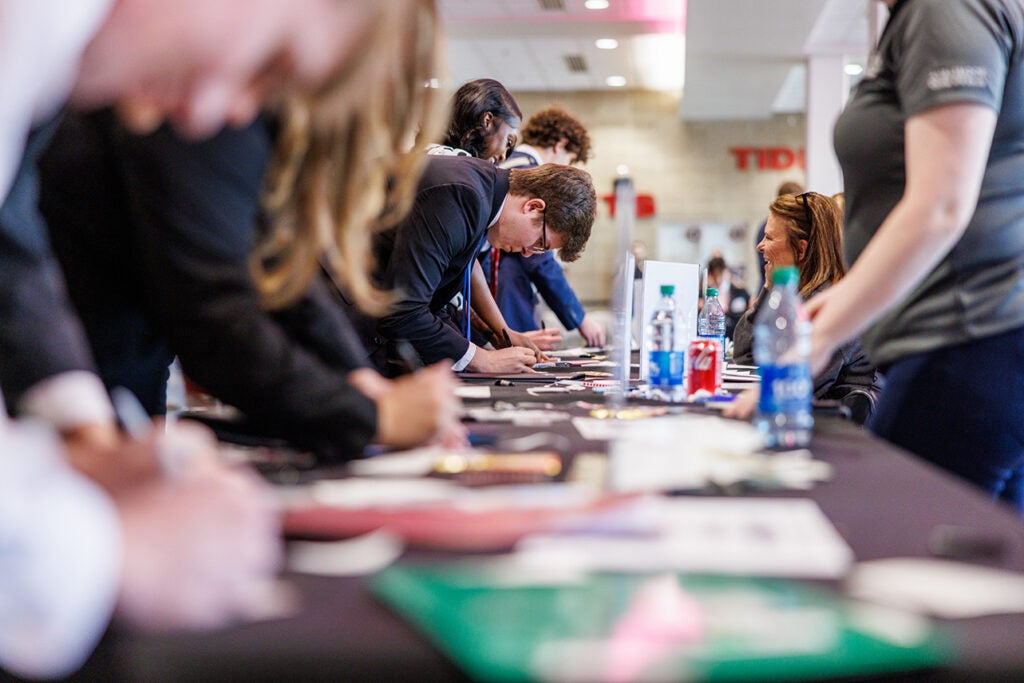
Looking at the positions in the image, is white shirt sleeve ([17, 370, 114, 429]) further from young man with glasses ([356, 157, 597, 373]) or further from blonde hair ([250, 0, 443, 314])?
young man with glasses ([356, 157, 597, 373])

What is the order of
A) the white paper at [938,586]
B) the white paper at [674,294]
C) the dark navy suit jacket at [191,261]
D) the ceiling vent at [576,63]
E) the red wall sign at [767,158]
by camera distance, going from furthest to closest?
1. the red wall sign at [767,158]
2. the ceiling vent at [576,63]
3. the white paper at [674,294]
4. the dark navy suit jacket at [191,261]
5. the white paper at [938,586]

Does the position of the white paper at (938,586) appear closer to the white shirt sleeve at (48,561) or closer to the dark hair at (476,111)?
the white shirt sleeve at (48,561)

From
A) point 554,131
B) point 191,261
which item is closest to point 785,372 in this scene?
point 191,261

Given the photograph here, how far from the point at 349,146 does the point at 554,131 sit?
337 centimetres

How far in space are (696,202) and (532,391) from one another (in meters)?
11.6

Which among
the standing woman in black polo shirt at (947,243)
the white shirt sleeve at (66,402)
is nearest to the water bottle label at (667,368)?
the standing woman in black polo shirt at (947,243)

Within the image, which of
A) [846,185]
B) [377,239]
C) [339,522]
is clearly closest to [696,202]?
[377,239]

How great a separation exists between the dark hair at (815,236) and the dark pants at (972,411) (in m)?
1.70

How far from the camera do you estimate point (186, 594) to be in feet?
1.85

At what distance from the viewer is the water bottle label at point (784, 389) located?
4.17 feet

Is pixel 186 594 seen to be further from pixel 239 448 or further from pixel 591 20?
pixel 591 20

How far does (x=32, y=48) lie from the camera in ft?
1.61

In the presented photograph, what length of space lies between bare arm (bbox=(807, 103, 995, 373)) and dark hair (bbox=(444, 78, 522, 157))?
2.08m

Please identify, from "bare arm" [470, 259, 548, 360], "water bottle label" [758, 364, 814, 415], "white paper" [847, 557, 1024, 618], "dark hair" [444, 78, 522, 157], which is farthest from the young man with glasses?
"white paper" [847, 557, 1024, 618]
